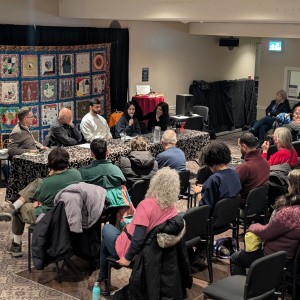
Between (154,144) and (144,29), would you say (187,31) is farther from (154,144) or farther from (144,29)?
(154,144)

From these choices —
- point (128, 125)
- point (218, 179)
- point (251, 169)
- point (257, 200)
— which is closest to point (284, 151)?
point (251, 169)

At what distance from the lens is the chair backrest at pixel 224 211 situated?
4914 millimetres

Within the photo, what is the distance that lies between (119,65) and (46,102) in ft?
5.71

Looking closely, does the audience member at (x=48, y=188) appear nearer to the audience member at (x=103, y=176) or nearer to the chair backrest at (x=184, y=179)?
the audience member at (x=103, y=176)

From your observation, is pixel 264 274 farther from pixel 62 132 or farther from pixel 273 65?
pixel 273 65

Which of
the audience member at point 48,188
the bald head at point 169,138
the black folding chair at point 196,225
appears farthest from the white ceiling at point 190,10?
the audience member at point 48,188

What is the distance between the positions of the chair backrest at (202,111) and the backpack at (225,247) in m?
5.60

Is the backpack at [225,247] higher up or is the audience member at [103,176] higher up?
the audience member at [103,176]

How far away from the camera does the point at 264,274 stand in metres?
3.60

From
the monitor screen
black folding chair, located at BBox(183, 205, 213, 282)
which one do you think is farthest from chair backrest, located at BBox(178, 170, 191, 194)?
the monitor screen

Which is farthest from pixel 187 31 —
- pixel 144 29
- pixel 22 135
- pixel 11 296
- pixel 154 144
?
pixel 11 296

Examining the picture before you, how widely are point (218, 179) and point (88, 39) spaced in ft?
17.3

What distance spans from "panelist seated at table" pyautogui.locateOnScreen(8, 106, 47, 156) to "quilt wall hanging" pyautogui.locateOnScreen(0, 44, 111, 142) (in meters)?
1.59

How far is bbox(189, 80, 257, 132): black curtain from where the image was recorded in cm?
1212
